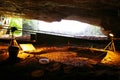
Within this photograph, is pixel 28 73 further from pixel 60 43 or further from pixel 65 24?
pixel 65 24

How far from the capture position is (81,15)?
15234 mm

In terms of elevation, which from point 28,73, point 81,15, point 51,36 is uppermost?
point 81,15

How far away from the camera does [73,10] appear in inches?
562

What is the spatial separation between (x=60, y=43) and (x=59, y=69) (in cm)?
834

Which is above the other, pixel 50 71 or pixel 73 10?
pixel 73 10

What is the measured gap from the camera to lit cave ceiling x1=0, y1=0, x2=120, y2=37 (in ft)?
40.4

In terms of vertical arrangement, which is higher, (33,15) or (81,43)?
(33,15)

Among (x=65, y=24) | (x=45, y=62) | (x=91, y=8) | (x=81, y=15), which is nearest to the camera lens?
(x=45, y=62)

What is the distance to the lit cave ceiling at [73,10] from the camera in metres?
12.3

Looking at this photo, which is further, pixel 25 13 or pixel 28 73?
pixel 25 13

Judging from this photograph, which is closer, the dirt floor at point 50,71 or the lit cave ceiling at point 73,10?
the dirt floor at point 50,71

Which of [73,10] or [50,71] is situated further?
[73,10]

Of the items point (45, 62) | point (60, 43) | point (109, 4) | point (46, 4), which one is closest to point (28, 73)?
point (45, 62)

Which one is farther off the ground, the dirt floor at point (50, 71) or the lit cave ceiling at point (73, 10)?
the lit cave ceiling at point (73, 10)
